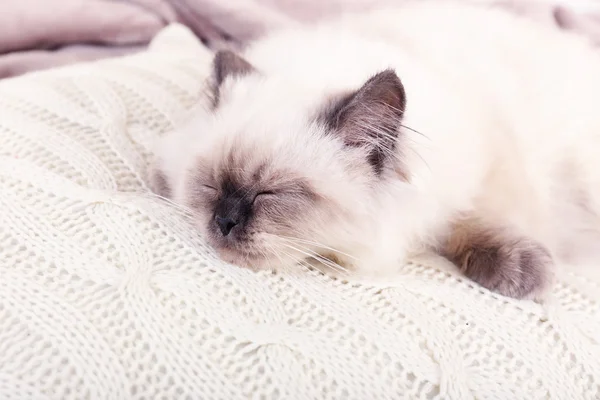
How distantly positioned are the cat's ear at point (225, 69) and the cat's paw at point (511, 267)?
65 cm

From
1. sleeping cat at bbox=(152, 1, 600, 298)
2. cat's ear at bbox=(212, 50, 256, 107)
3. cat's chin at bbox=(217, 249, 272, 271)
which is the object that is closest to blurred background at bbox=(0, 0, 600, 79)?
sleeping cat at bbox=(152, 1, 600, 298)

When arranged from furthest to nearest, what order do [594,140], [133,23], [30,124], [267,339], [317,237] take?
1. [133,23]
2. [594,140]
3. [30,124]
4. [317,237]
5. [267,339]

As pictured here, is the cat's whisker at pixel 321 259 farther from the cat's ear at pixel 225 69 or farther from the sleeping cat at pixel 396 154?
the cat's ear at pixel 225 69

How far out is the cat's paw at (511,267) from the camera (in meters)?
0.95

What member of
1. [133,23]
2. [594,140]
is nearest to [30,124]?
[133,23]

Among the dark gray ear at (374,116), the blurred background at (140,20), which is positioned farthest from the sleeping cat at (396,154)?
the blurred background at (140,20)

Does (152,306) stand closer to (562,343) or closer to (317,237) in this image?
(317,237)

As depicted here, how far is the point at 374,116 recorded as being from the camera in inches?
36.3

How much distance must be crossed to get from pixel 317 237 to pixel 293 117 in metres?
0.25

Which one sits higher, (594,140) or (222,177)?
(594,140)

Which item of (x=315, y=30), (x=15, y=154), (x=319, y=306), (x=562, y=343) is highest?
(x=315, y=30)

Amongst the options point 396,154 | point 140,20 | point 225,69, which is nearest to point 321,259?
point 396,154

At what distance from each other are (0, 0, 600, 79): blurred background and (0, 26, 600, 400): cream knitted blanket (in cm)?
92

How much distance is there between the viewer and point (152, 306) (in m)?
0.77
